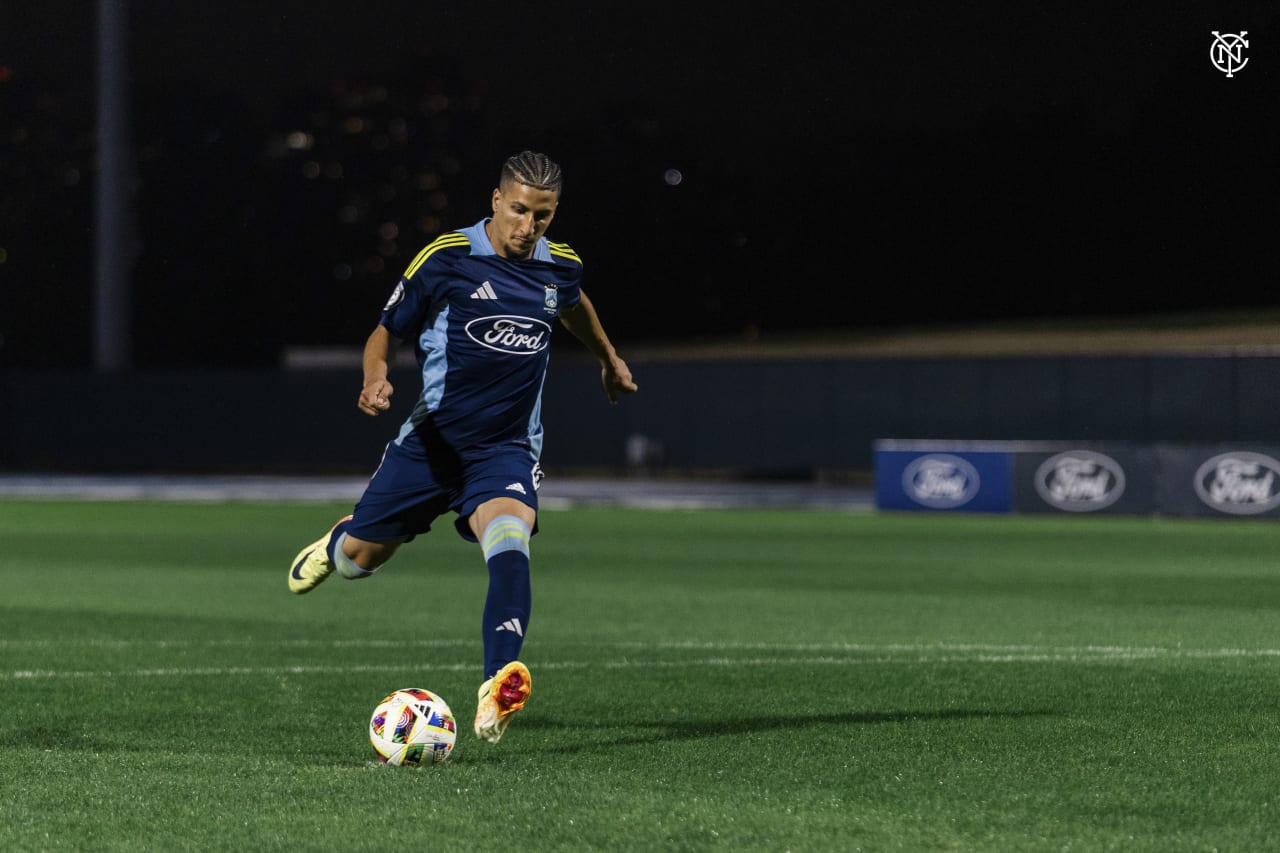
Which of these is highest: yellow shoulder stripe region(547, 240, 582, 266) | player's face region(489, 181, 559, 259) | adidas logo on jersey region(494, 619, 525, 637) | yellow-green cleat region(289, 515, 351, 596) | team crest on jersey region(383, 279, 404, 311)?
player's face region(489, 181, 559, 259)

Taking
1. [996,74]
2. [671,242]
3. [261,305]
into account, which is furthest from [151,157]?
[996,74]

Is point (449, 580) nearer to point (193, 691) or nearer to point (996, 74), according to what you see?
point (193, 691)

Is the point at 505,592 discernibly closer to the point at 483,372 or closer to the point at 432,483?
the point at 432,483

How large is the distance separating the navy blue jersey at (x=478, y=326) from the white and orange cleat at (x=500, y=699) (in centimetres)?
127

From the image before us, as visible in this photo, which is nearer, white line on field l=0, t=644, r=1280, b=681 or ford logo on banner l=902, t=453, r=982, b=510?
white line on field l=0, t=644, r=1280, b=681

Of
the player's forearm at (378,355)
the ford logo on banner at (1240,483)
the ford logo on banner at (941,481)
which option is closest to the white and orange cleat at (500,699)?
the player's forearm at (378,355)

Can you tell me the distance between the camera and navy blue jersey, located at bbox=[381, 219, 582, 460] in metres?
8.77

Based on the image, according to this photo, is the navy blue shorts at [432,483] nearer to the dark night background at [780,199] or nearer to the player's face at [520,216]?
the player's face at [520,216]

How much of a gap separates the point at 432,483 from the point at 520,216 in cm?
127

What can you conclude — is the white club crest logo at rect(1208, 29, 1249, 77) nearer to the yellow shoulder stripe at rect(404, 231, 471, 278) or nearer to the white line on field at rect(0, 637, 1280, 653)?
the white line on field at rect(0, 637, 1280, 653)

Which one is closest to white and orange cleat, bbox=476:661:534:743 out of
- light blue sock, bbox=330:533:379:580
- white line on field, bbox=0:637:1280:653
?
light blue sock, bbox=330:533:379:580

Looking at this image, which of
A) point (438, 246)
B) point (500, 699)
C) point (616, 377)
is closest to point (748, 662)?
point (616, 377)

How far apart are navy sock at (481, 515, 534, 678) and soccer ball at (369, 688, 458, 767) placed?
0.35 meters

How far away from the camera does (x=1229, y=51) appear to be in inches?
2018
